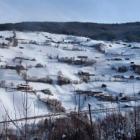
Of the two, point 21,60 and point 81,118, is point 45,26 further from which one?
point 81,118

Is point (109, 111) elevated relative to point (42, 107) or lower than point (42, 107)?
elevated

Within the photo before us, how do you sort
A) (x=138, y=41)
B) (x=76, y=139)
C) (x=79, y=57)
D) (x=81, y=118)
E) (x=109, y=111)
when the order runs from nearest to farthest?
(x=76, y=139), (x=81, y=118), (x=109, y=111), (x=79, y=57), (x=138, y=41)

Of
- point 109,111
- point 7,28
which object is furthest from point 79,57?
point 109,111

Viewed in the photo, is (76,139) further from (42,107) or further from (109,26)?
(109,26)

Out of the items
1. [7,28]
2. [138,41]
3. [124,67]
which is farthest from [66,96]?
[7,28]

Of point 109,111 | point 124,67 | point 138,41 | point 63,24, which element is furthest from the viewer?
point 63,24

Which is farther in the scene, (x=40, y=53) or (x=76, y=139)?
(x=40, y=53)
